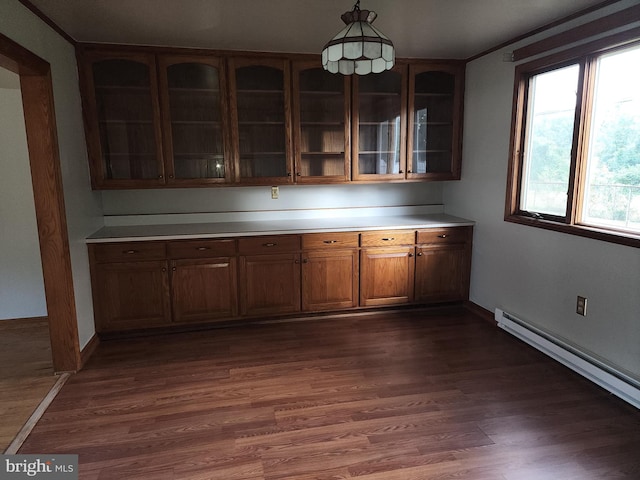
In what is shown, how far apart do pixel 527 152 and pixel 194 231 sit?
8.82ft

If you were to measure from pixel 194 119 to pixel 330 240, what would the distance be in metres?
1.51

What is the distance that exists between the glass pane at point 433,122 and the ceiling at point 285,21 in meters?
0.45

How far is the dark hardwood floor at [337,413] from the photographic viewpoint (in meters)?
1.91

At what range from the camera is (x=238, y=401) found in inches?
96.1

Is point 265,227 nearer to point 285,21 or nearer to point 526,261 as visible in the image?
point 285,21

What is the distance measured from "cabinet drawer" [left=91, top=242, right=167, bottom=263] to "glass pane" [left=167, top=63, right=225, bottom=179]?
63cm

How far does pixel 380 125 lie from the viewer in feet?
12.3

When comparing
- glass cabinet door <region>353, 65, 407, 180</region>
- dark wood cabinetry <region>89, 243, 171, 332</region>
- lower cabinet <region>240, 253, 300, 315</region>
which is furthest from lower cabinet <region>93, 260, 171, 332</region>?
glass cabinet door <region>353, 65, 407, 180</region>

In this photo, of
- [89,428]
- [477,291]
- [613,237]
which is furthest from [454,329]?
[89,428]

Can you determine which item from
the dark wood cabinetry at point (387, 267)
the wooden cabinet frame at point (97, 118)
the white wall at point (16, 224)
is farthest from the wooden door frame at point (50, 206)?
the dark wood cabinetry at point (387, 267)

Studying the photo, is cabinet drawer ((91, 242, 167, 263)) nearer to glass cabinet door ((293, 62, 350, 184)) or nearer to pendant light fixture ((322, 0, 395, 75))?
glass cabinet door ((293, 62, 350, 184))

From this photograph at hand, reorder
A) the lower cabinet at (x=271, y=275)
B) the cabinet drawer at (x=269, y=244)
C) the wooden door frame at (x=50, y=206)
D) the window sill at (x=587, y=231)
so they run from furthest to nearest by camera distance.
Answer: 1. the cabinet drawer at (x=269, y=244)
2. the lower cabinet at (x=271, y=275)
3. the wooden door frame at (x=50, y=206)
4. the window sill at (x=587, y=231)

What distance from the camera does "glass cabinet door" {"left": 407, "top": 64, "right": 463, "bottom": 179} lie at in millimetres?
3738

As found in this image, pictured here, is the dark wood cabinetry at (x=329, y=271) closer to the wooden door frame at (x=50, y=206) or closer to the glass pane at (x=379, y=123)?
the glass pane at (x=379, y=123)
